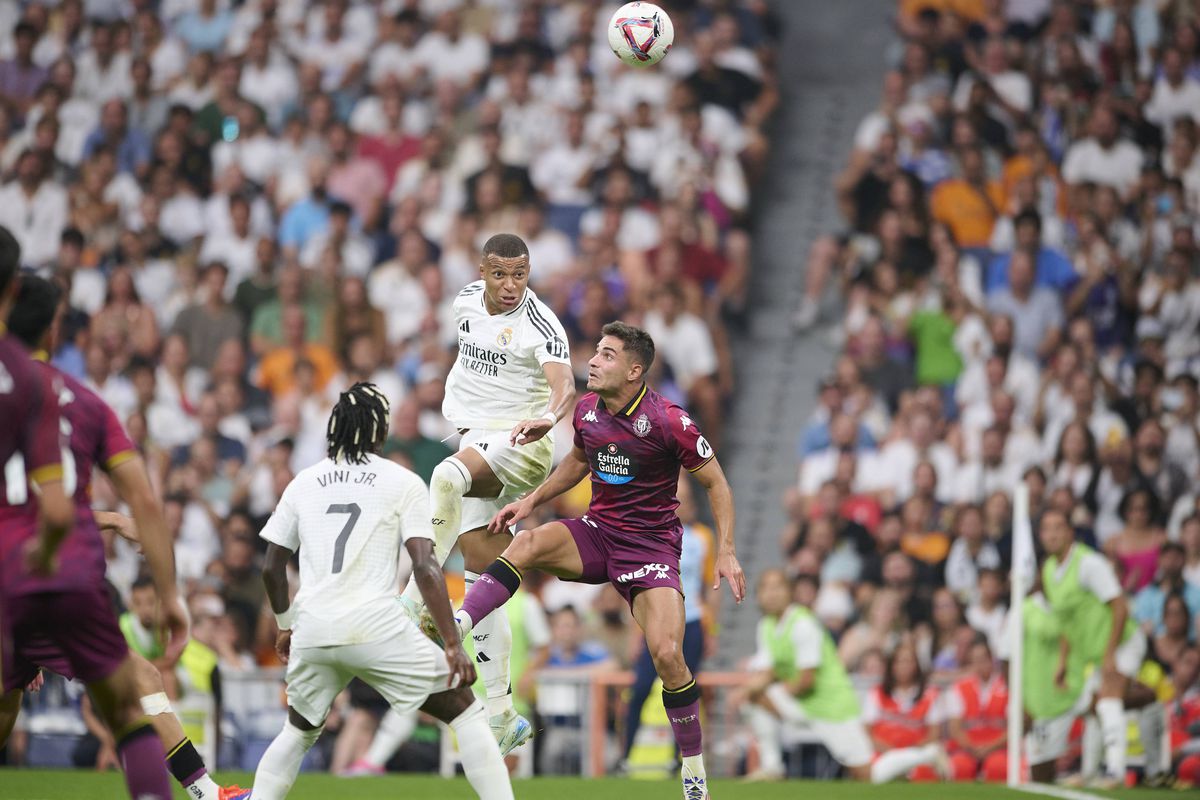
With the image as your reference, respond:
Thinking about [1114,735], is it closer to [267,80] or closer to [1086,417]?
[1086,417]

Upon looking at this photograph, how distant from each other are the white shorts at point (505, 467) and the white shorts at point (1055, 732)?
5.82 m

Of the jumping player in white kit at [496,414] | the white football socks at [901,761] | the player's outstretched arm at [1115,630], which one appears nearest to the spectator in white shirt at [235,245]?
the white football socks at [901,761]

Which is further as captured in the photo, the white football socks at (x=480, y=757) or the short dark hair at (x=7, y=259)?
the white football socks at (x=480, y=757)

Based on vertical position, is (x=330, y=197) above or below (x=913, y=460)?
above

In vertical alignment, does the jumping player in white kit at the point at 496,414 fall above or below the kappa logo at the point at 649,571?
above

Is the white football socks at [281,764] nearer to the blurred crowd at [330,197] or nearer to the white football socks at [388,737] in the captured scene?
the white football socks at [388,737]

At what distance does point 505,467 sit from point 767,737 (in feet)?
16.6

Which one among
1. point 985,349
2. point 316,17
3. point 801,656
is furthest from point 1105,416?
point 316,17

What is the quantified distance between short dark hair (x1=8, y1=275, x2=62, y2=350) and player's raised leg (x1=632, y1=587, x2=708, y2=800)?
3997mm

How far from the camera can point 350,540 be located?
765 centimetres

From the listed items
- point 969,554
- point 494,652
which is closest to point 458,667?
point 494,652

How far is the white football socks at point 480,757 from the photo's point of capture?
306 inches

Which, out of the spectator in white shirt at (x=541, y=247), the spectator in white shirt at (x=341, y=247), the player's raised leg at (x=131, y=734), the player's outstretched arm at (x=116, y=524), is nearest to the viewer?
the player's raised leg at (x=131, y=734)

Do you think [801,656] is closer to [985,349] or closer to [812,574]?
[812,574]
